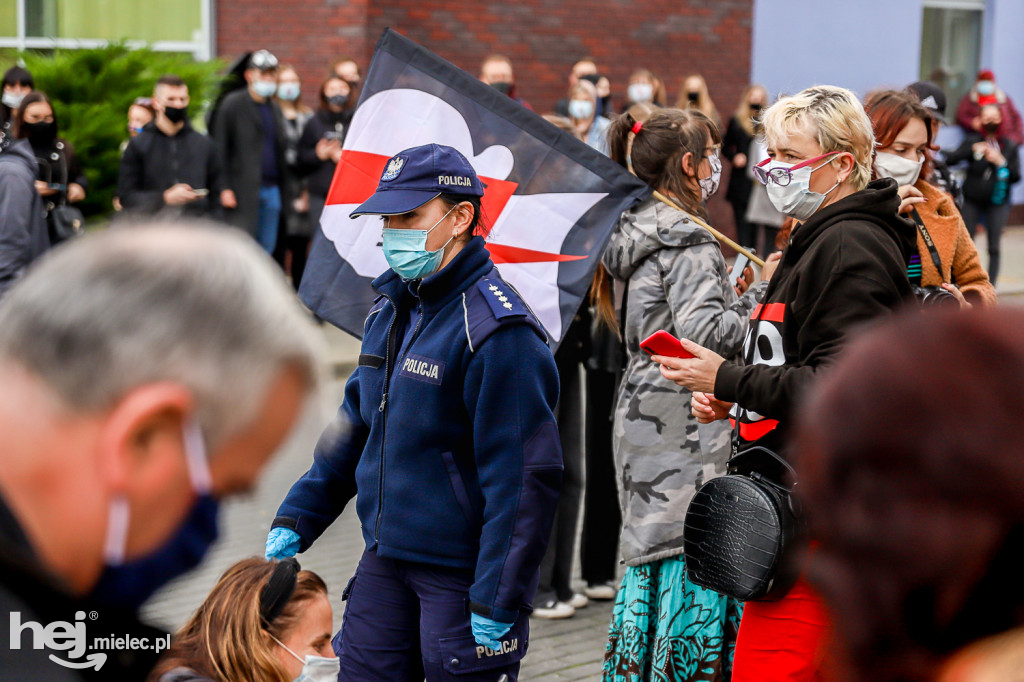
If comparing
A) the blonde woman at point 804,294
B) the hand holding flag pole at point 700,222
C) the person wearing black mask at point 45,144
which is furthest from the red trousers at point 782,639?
the person wearing black mask at point 45,144

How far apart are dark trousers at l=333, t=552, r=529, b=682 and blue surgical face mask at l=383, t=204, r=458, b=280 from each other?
2.59 ft

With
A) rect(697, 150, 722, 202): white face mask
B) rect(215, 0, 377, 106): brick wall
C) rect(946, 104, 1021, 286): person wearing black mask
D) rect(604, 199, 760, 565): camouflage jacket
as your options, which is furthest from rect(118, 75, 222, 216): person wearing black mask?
rect(946, 104, 1021, 286): person wearing black mask

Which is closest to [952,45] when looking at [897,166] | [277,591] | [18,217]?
[18,217]

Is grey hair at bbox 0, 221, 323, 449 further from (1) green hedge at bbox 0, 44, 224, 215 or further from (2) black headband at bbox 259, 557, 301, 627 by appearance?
(1) green hedge at bbox 0, 44, 224, 215

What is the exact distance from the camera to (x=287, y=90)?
1121 cm

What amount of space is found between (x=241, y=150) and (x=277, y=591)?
7.89 metres

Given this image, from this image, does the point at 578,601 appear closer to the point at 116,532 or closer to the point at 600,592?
the point at 600,592

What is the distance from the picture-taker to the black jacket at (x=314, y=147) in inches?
433

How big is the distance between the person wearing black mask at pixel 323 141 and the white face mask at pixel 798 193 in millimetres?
7936

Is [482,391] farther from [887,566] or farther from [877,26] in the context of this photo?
[877,26]

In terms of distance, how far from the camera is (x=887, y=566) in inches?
44.2

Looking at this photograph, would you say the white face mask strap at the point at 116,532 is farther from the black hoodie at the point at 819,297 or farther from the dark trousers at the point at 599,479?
the dark trousers at the point at 599,479

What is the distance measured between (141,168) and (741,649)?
24.4 feet

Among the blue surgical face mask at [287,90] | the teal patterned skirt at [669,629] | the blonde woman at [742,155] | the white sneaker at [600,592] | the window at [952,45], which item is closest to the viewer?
the teal patterned skirt at [669,629]
